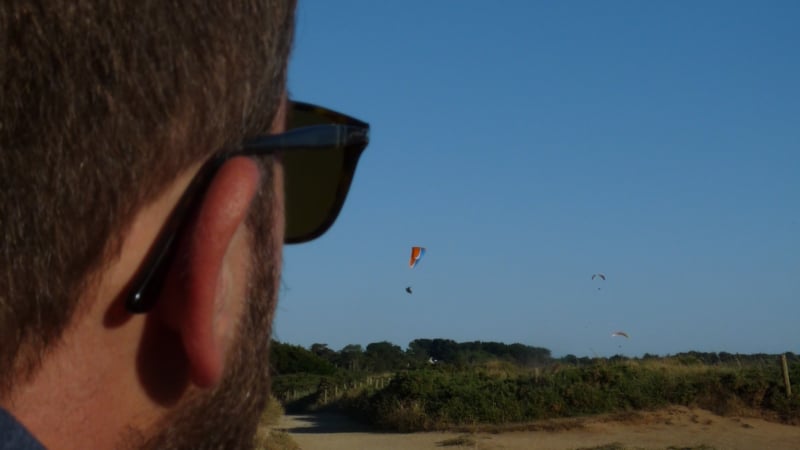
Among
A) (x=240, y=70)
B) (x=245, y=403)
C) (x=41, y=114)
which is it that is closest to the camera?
(x=41, y=114)

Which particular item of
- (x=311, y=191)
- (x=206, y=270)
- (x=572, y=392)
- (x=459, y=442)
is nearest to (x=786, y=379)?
(x=572, y=392)

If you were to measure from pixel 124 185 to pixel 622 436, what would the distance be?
17.7 metres

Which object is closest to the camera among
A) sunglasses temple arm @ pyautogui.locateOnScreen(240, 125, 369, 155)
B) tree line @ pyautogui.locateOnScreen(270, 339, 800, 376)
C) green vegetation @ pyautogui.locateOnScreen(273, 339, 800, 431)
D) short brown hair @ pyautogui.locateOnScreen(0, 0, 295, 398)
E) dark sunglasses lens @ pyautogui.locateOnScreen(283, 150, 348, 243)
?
short brown hair @ pyautogui.locateOnScreen(0, 0, 295, 398)

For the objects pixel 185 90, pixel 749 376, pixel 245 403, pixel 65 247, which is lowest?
pixel 245 403

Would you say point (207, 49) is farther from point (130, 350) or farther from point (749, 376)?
point (749, 376)

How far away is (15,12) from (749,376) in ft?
68.7

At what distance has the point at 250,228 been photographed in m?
0.96

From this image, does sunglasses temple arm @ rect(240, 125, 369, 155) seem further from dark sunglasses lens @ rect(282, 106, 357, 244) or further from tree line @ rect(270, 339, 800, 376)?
tree line @ rect(270, 339, 800, 376)

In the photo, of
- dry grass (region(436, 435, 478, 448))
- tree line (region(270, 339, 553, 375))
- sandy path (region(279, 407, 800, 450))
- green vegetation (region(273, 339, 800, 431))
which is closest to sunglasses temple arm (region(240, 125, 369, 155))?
sandy path (region(279, 407, 800, 450))

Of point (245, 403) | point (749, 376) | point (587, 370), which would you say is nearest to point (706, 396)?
point (749, 376)

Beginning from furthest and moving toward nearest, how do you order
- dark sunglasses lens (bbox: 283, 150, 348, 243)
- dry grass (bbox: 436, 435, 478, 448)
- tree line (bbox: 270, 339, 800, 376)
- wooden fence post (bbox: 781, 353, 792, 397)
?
1. tree line (bbox: 270, 339, 800, 376)
2. wooden fence post (bbox: 781, 353, 792, 397)
3. dry grass (bbox: 436, 435, 478, 448)
4. dark sunglasses lens (bbox: 283, 150, 348, 243)

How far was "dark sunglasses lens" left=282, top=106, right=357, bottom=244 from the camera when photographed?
1.17 m

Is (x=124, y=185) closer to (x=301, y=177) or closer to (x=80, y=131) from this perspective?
(x=80, y=131)

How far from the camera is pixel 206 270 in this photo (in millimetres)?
839
